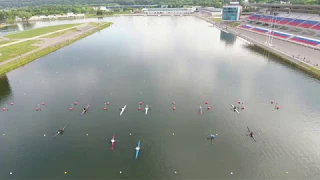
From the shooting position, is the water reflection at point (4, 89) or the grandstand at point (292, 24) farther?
the grandstand at point (292, 24)

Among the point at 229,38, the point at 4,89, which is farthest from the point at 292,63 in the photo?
the point at 4,89

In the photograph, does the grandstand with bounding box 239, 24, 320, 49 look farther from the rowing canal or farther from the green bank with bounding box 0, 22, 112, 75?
the green bank with bounding box 0, 22, 112, 75

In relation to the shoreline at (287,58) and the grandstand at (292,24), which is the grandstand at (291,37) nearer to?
the grandstand at (292,24)

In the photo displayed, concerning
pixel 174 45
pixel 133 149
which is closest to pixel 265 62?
pixel 174 45

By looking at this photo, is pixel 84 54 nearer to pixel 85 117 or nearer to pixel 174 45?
pixel 174 45

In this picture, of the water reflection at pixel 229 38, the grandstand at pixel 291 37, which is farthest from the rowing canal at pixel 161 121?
the water reflection at pixel 229 38

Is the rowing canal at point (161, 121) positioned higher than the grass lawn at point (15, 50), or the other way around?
the grass lawn at point (15, 50)
